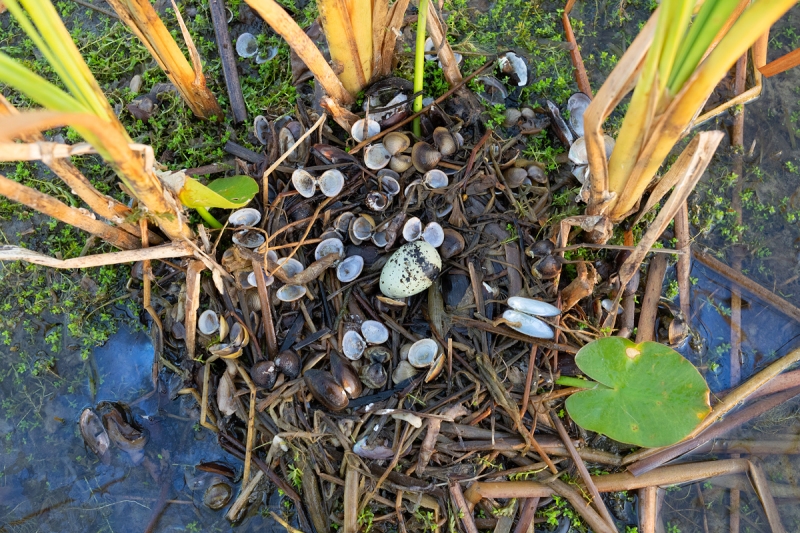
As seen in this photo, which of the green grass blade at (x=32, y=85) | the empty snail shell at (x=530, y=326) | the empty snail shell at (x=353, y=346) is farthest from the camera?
the empty snail shell at (x=353, y=346)

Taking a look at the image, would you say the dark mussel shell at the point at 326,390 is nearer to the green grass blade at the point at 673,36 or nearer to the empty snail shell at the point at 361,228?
the empty snail shell at the point at 361,228

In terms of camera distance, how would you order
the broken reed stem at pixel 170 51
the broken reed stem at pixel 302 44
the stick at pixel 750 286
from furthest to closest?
the stick at pixel 750 286, the broken reed stem at pixel 170 51, the broken reed stem at pixel 302 44

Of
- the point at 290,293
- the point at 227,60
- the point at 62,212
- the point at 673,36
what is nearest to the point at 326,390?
the point at 290,293

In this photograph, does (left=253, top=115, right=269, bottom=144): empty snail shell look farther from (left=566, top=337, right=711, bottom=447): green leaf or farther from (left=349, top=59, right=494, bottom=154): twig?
(left=566, top=337, right=711, bottom=447): green leaf

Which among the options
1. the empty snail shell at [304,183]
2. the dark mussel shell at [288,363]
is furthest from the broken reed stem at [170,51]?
the dark mussel shell at [288,363]

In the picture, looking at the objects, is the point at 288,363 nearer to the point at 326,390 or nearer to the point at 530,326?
the point at 326,390

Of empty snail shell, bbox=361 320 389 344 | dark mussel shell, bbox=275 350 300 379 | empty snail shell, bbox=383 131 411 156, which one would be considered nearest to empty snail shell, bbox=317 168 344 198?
empty snail shell, bbox=383 131 411 156

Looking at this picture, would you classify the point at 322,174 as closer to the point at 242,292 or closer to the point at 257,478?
the point at 242,292

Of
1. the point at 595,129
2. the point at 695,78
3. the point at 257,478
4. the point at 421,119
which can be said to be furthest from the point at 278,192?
the point at 695,78
